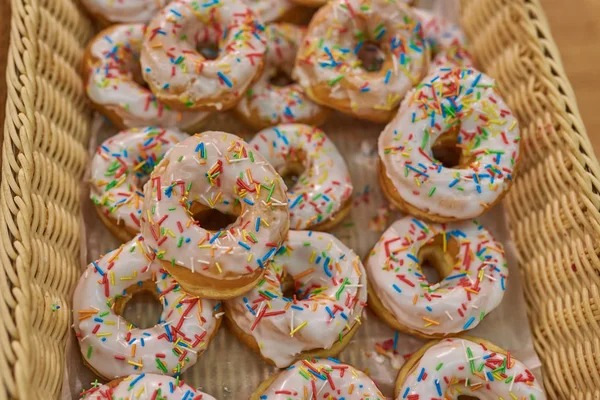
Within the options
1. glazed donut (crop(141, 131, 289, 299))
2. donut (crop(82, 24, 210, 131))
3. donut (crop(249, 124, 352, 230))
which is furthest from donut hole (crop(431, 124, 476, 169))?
donut (crop(82, 24, 210, 131))

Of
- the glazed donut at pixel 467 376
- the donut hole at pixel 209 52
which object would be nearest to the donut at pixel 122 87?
the donut hole at pixel 209 52

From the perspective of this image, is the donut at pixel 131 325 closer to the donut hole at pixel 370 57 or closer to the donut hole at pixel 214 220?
the donut hole at pixel 214 220

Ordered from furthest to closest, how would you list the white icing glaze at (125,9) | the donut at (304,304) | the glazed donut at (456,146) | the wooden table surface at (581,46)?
the wooden table surface at (581,46) < the white icing glaze at (125,9) < the glazed donut at (456,146) < the donut at (304,304)

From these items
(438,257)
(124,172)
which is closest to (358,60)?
(438,257)

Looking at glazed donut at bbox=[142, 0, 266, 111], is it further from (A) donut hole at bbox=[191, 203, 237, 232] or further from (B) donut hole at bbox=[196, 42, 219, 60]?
(A) donut hole at bbox=[191, 203, 237, 232]

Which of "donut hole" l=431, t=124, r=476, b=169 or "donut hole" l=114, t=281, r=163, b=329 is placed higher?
"donut hole" l=431, t=124, r=476, b=169
